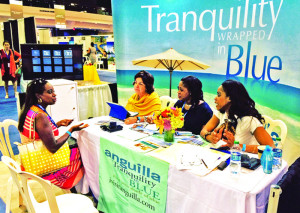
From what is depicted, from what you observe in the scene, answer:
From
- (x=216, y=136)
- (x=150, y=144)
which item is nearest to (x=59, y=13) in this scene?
(x=150, y=144)

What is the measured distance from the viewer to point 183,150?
1.80 metres

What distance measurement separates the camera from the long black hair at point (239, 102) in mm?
1991

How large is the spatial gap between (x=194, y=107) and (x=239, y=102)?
557mm

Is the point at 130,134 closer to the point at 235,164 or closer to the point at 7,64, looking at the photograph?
the point at 235,164

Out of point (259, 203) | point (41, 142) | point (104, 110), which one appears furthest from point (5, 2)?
point (259, 203)

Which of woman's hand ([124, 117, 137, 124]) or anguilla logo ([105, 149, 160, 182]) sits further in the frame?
woman's hand ([124, 117, 137, 124])

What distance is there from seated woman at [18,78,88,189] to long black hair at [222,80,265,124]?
1382 mm

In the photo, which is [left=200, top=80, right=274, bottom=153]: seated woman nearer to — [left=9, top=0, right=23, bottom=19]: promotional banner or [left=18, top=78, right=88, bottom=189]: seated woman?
[left=18, top=78, right=88, bottom=189]: seated woman

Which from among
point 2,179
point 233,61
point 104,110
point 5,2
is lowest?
point 2,179

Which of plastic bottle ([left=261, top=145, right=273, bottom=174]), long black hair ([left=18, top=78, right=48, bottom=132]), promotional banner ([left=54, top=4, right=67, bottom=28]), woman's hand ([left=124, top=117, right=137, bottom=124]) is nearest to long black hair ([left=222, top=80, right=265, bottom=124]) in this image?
plastic bottle ([left=261, top=145, right=273, bottom=174])

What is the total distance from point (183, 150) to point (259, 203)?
62 centimetres

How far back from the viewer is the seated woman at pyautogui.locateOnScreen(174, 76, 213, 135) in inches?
96.4

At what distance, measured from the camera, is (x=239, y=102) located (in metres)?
2.00

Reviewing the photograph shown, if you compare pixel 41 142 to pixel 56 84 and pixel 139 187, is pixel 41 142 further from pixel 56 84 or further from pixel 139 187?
pixel 56 84
